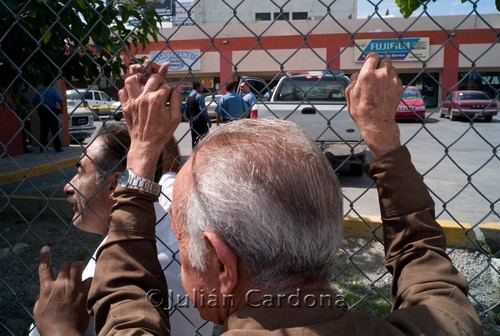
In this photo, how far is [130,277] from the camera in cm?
134

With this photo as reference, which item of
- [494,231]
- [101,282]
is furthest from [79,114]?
[101,282]

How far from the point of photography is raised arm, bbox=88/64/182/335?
4.14 ft

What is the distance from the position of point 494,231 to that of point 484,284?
0.76m

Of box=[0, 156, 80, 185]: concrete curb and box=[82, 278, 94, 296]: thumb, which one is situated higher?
box=[82, 278, 94, 296]: thumb


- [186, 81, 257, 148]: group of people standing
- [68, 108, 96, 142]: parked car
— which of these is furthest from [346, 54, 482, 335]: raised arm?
[68, 108, 96, 142]: parked car

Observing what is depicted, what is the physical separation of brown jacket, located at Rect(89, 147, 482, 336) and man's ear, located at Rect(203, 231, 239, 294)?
7 cm

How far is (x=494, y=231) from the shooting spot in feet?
13.7

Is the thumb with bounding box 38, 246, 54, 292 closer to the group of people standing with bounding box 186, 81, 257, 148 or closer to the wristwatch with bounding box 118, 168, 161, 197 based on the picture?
the wristwatch with bounding box 118, 168, 161, 197

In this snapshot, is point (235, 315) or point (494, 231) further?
point (494, 231)

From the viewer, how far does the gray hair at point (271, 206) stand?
993 millimetres

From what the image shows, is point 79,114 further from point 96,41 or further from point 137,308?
point 137,308

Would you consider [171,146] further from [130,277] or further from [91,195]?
[130,277]

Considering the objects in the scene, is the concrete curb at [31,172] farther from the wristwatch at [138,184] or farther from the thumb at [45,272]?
the wristwatch at [138,184]

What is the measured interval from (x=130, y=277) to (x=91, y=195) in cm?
83
